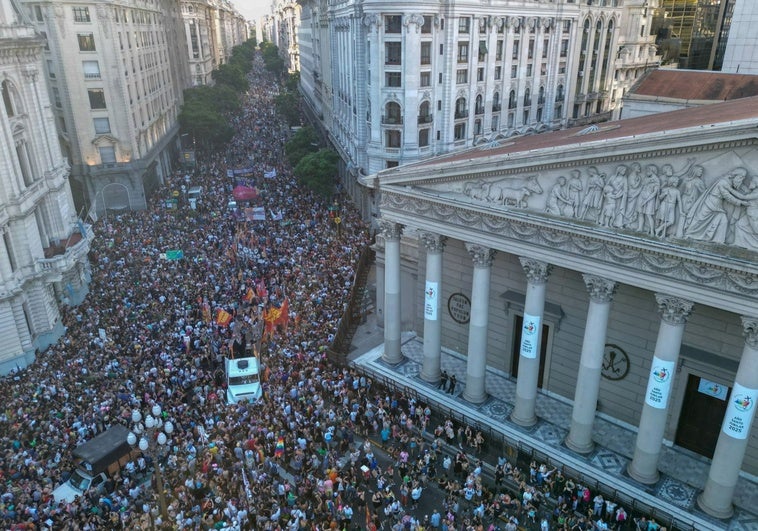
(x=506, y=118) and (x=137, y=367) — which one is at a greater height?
(x=506, y=118)

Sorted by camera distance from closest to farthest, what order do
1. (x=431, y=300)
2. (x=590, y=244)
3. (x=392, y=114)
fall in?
(x=590, y=244) → (x=431, y=300) → (x=392, y=114)

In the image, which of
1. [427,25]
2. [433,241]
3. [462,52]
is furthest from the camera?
[462,52]

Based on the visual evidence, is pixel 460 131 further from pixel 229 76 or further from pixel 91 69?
pixel 229 76

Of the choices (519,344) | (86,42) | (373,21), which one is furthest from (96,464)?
(86,42)

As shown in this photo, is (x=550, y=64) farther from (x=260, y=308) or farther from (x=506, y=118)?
(x=260, y=308)

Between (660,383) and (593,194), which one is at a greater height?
(593,194)

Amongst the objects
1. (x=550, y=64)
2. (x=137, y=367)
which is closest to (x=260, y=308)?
(x=137, y=367)

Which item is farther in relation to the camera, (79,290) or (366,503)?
(79,290)

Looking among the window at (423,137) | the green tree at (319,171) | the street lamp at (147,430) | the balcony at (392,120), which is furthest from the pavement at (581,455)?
the green tree at (319,171)
